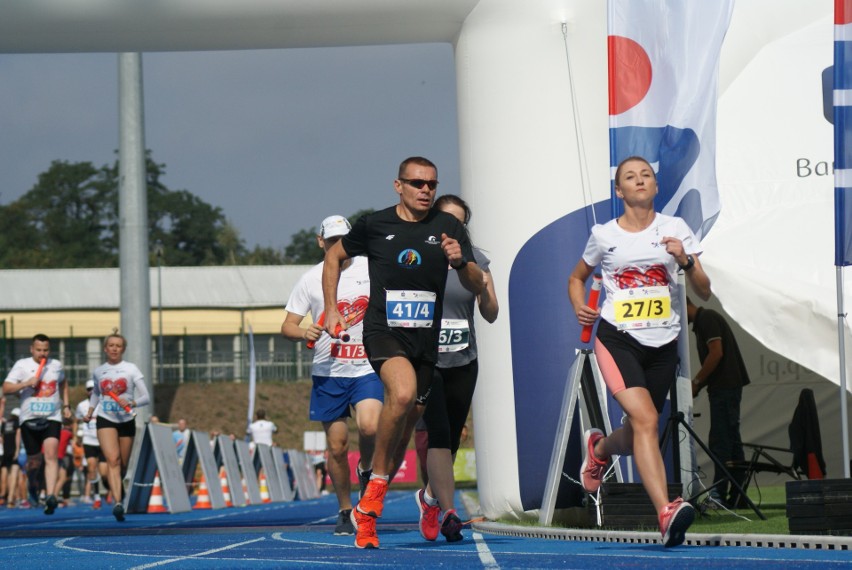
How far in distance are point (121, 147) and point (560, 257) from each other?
58.7 ft

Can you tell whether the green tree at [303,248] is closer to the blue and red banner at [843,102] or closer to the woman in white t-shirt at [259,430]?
the woman in white t-shirt at [259,430]

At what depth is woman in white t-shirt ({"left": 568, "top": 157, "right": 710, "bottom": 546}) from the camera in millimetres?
7359

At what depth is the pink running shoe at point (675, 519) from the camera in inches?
265

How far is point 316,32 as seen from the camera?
11594 millimetres

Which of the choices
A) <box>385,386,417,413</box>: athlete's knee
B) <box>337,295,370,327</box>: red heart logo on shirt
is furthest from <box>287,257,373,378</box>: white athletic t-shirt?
<box>385,386,417,413</box>: athlete's knee

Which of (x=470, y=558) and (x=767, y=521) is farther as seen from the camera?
(x=767, y=521)

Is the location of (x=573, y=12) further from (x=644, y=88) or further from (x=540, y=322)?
(x=540, y=322)

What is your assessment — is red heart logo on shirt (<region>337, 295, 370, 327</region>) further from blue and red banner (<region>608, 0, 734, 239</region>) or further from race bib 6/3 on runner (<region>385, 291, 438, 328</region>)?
race bib 6/3 on runner (<region>385, 291, 438, 328</region>)

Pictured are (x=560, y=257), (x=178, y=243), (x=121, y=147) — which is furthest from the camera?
(x=178, y=243)

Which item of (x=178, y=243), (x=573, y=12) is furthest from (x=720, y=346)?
(x=178, y=243)

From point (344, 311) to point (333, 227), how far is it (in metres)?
0.58

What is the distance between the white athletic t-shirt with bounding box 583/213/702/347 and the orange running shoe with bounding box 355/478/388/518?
1.44 meters

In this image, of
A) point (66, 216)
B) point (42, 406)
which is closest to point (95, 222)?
point (66, 216)

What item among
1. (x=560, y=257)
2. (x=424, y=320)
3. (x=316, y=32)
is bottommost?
(x=424, y=320)
